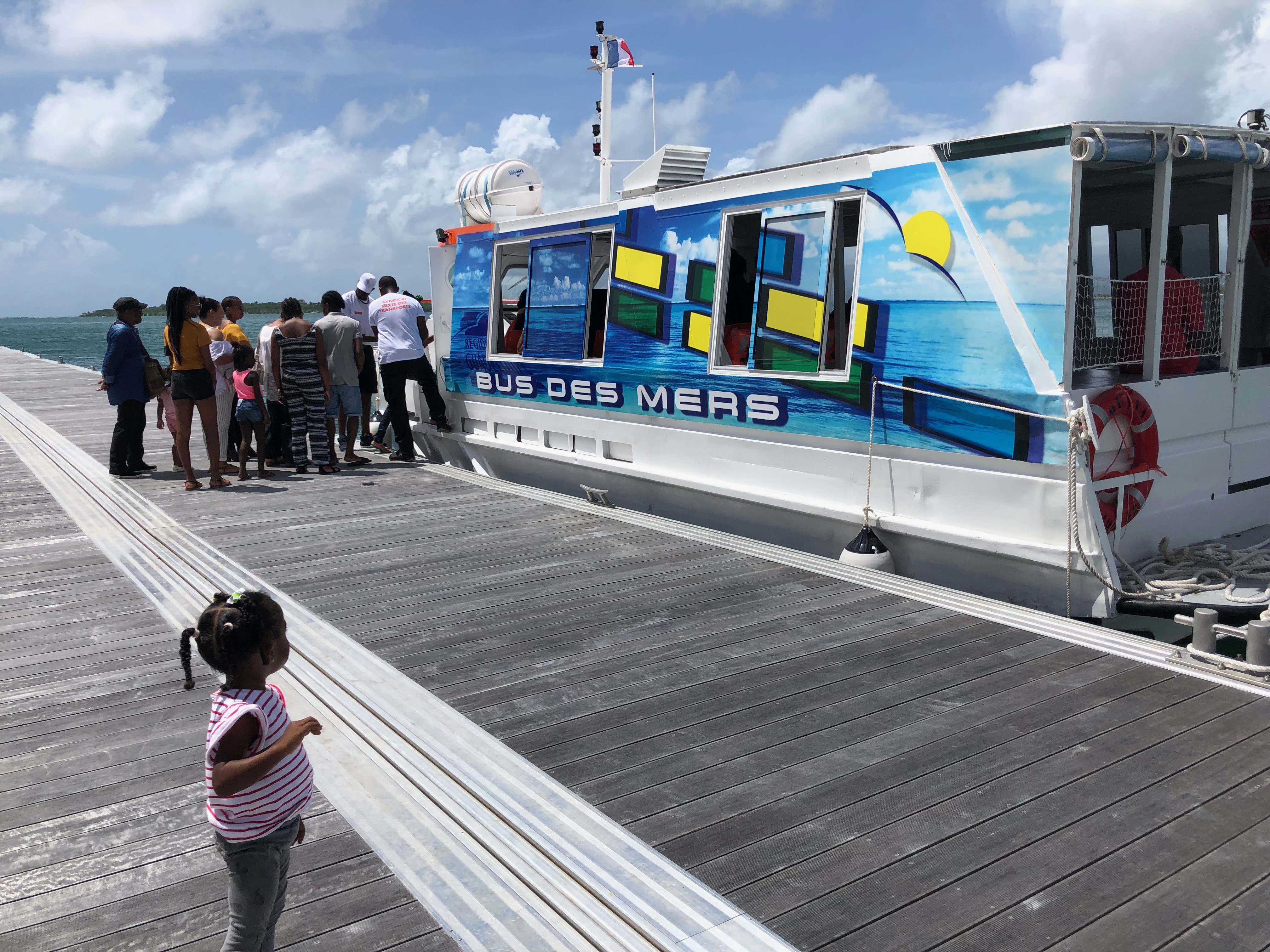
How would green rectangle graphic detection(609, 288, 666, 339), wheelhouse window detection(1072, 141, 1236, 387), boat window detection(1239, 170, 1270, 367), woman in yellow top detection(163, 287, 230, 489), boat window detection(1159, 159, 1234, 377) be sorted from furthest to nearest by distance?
woman in yellow top detection(163, 287, 230, 489) < green rectangle graphic detection(609, 288, 666, 339) < boat window detection(1239, 170, 1270, 367) < boat window detection(1159, 159, 1234, 377) < wheelhouse window detection(1072, 141, 1236, 387)

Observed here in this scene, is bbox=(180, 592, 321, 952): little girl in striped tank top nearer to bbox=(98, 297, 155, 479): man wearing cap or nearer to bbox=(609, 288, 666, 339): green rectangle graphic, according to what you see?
bbox=(609, 288, 666, 339): green rectangle graphic

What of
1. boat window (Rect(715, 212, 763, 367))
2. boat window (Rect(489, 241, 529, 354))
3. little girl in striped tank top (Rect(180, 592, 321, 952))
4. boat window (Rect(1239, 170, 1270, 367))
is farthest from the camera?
boat window (Rect(489, 241, 529, 354))

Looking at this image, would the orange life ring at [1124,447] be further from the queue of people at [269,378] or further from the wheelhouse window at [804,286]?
the queue of people at [269,378]

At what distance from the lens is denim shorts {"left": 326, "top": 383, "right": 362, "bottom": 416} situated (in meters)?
10.3

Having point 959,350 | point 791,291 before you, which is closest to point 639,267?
point 791,291

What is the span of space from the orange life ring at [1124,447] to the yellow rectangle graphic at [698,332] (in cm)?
281

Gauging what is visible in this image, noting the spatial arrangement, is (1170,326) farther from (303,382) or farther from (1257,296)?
(303,382)

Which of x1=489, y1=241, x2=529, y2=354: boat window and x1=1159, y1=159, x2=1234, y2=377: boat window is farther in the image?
x1=489, y1=241, x2=529, y2=354: boat window

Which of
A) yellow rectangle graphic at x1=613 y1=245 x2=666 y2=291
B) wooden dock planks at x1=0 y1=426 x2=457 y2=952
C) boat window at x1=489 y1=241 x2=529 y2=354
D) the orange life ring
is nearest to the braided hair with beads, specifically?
wooden dock planks at x1=0 y1=426 x2=457 y2=952

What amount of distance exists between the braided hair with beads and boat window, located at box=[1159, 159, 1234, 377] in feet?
16.8

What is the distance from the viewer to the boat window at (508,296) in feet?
31.9

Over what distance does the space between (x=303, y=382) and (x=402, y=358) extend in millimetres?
1123

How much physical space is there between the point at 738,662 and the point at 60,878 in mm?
2709

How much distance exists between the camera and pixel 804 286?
647 cm
